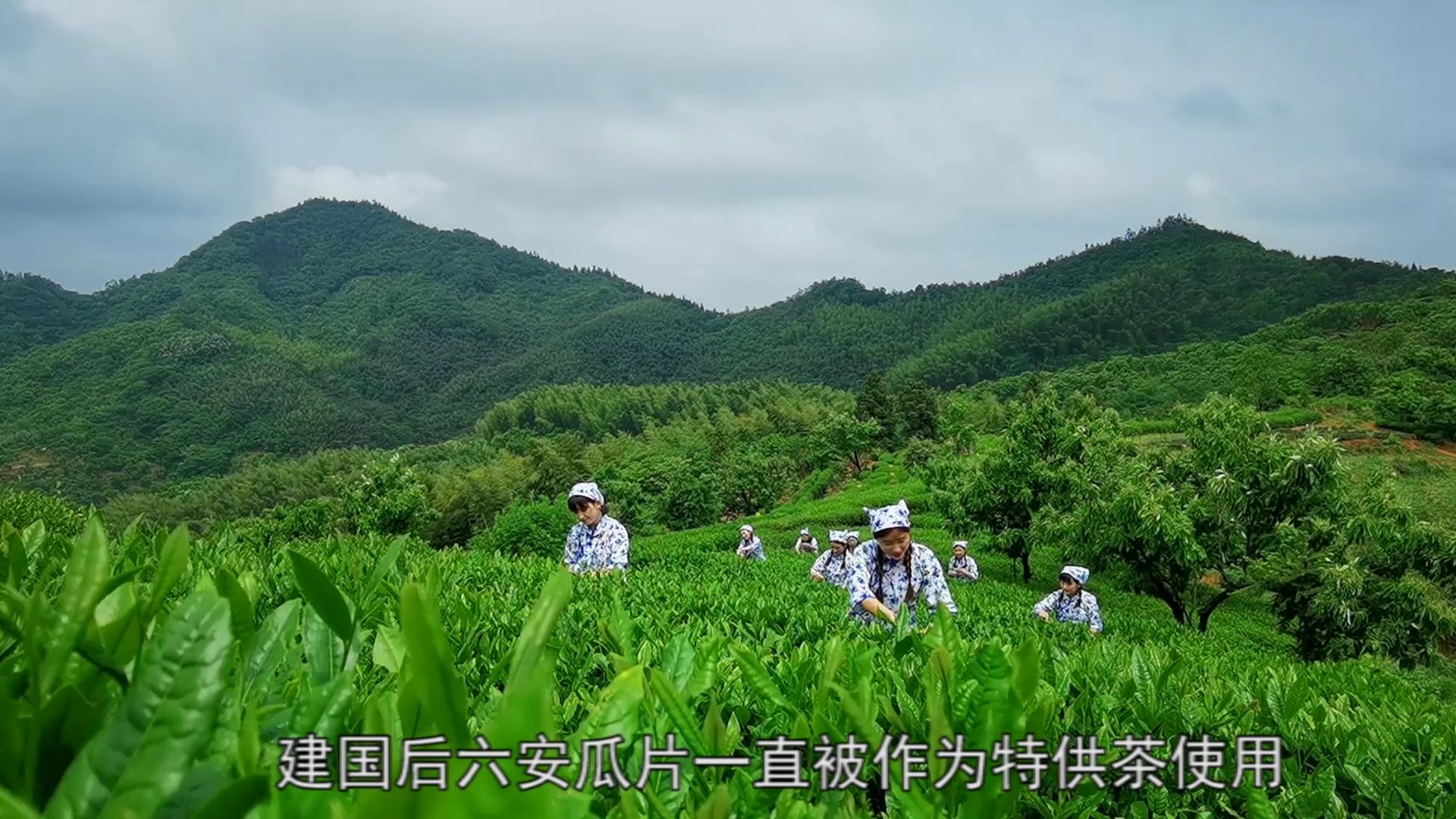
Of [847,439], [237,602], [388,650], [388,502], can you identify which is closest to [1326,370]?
[847,439]

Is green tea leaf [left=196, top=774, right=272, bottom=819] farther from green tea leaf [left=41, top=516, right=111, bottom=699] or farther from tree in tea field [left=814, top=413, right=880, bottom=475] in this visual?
tree in tea field [left=814, top=413, right=880, bottom=475]

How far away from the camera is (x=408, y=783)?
36cm

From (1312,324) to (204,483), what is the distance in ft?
301

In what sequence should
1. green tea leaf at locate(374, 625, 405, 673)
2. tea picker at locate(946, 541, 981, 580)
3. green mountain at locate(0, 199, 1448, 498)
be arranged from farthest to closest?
green mountain at locate(0, 199, 1448, 498), tea picker at locate(946, 541, 981, 580), green tea leaf at locate(374, 625, 405, 673)

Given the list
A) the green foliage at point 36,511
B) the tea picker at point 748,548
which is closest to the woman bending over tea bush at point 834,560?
the tea picker at point 748,548

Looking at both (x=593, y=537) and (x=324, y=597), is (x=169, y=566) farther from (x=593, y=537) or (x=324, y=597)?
(x=593, y=537)

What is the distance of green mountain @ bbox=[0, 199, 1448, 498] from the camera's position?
85.6 meters

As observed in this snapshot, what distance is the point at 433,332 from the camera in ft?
438

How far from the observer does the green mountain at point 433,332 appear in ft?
281

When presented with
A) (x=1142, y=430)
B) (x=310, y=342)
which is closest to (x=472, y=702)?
(x=1142, y=430)

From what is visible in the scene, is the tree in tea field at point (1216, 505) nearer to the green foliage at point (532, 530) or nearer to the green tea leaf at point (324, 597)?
the green tea leaf at point (324, 597)

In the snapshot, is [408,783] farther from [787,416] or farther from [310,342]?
[310,342]

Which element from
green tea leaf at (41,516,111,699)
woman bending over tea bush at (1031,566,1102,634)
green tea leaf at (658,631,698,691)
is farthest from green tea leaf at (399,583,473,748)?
woman bending over tea bush at (1031,566,1102,634)

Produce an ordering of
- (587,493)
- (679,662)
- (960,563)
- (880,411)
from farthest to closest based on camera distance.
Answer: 1. (880,411)
2. (960,563)
3. (587,493)
4. (679,662)
